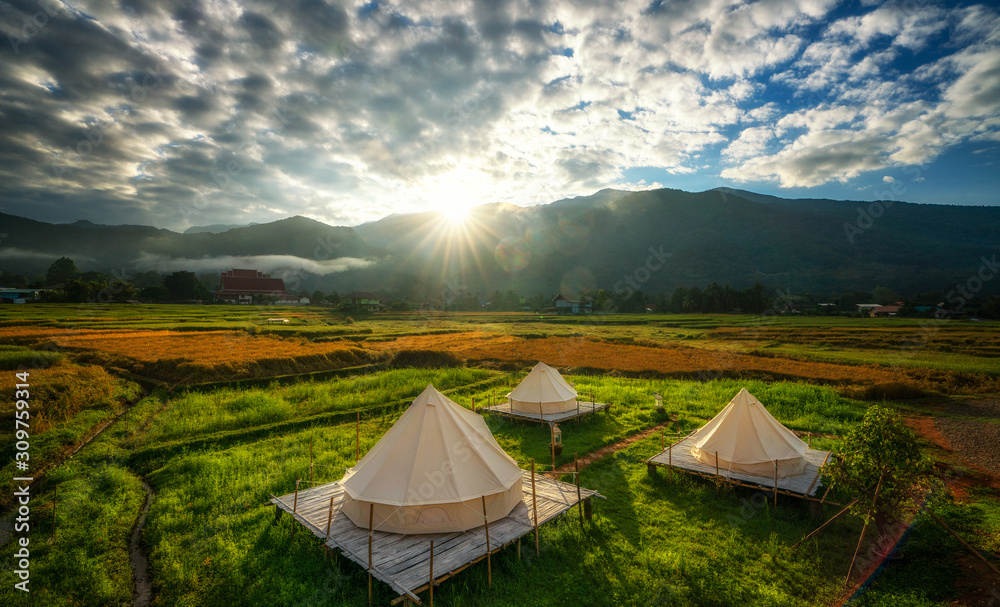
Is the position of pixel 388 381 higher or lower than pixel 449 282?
lower

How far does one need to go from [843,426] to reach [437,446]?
21107 mm

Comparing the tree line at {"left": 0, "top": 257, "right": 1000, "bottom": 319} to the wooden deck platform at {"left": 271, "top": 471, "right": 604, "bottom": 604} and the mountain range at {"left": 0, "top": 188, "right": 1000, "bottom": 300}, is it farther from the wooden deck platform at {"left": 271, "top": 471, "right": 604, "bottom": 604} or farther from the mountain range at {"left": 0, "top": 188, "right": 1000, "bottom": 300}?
the wooden deck platform at {"left": 271, "top": 471, "right": 604, "bottom": 604}

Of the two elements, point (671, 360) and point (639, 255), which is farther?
point (639, 255)

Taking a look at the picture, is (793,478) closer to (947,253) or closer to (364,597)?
(364,597)

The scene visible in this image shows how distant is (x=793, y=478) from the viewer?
1295 centimetres

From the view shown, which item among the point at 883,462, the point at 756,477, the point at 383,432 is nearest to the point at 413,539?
the point at 383,432

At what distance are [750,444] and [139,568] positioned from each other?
684 inches

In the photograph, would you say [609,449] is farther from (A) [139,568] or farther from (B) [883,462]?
(A) [139,568]

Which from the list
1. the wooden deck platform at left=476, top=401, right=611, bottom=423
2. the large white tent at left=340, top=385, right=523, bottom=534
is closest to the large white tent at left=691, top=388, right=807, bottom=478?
the large white tent at left=340, top=385, right=523, bottom=534

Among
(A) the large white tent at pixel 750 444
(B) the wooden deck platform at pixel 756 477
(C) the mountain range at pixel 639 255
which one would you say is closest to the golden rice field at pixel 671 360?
(B) the wooden deck platform at pixel 756 477

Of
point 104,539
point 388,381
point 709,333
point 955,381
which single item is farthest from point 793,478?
point 709,333

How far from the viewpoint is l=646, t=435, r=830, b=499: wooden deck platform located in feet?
39.7

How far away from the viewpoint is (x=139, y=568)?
31.7 ft

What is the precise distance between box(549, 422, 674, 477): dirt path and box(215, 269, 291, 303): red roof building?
342 ft
